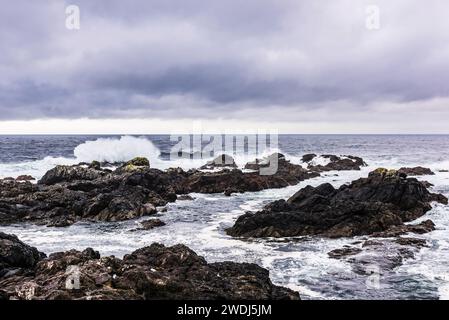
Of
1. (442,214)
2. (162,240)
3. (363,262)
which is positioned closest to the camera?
(363,262)

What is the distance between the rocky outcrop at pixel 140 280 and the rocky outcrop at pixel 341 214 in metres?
9.47

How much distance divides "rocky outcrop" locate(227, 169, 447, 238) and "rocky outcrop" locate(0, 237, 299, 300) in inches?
373

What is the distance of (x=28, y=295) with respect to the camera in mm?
11273

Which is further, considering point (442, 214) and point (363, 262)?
point (442, 214)

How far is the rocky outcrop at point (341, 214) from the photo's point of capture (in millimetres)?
22953

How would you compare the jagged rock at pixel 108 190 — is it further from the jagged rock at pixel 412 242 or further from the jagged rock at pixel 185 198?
the jagged rock at pixel 412 242

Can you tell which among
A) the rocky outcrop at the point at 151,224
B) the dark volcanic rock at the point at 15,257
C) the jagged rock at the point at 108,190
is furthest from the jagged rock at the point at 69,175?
the dark volcanic rock at the point at 15,257

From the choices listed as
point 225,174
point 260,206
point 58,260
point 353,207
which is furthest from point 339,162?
point 58,260

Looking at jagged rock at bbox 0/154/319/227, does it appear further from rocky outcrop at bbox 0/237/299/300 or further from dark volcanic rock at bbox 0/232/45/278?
rocky outcrop at bbox 0/237/299/300

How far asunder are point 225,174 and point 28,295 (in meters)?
31.5

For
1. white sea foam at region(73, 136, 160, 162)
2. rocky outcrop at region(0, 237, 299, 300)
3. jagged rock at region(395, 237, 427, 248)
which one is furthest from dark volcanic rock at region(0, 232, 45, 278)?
white sea foam at region(73, 136, 160, 162)

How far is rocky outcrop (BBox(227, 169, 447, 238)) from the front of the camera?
2295cm
